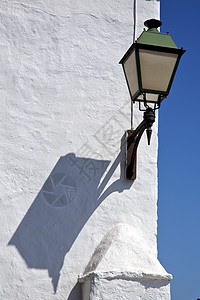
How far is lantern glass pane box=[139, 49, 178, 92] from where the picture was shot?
3.96m

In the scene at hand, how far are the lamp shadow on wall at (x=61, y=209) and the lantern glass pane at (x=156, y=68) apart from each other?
675 millimetres

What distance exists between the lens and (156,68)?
398 cm

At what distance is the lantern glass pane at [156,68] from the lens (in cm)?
396

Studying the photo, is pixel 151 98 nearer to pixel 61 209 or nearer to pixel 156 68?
pixel 156 68

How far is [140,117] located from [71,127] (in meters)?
0.56

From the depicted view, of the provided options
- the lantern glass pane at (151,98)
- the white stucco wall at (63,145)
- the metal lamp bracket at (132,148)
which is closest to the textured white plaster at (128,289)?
the white stucco wall at (63,145)

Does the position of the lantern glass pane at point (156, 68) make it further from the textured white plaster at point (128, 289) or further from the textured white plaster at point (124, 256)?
the textured white plaster at point (128, 289)

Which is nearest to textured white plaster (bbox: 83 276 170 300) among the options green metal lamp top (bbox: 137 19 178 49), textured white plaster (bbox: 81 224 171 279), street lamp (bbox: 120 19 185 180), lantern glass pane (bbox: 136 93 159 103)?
textured white plaster (bbox: 81 224 171 279)

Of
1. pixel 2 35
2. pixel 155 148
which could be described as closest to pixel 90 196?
pixel 155 148

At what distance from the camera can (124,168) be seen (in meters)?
4.40

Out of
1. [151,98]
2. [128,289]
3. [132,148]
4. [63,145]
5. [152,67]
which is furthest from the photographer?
[132,148]

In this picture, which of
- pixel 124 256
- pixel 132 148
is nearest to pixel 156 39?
pixel 132 148

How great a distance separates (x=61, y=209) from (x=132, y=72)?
1.08 m

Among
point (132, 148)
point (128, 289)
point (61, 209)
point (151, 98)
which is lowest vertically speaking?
point (128, 289)
